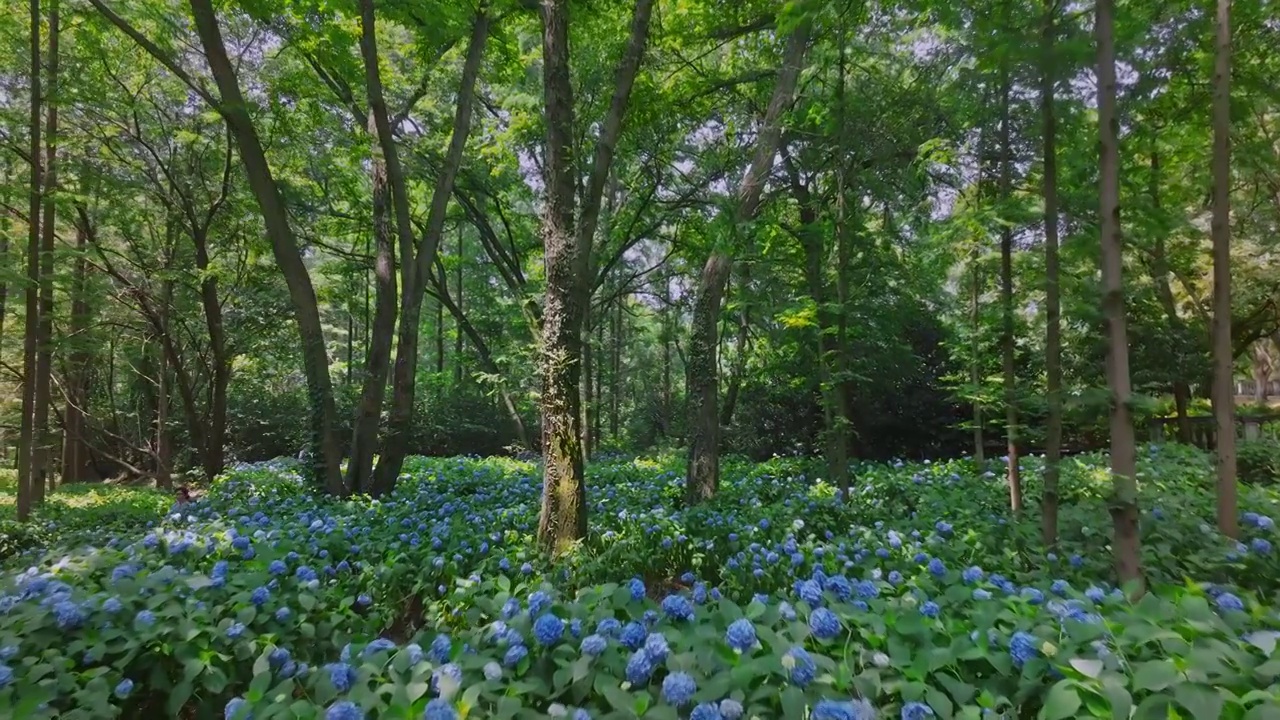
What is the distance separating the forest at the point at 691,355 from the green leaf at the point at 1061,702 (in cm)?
2

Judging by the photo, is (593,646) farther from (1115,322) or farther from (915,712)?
(1115,322)

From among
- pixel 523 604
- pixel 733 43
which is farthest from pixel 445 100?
pixel 523 604

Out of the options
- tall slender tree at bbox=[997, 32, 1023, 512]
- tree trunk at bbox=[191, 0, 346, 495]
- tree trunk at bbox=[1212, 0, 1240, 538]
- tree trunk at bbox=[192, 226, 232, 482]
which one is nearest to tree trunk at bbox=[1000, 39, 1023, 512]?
tall slender tree at bbox=[997, 32, 1023, 512]

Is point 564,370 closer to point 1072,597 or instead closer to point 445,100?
point 1072,597

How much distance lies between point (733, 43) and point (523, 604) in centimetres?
849

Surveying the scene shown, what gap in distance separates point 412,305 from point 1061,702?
6.68m

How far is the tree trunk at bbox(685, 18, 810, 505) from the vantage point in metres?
6.24

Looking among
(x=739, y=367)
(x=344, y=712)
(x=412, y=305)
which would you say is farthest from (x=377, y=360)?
(x=344, y=712)

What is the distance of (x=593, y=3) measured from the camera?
618 centimetres

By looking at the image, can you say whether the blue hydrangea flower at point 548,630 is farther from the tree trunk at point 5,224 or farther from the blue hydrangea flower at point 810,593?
the tree trunk at point 5,224

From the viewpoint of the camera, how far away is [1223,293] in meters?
2.89

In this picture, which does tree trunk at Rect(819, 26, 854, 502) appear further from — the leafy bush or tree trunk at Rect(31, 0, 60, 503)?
tree trunk at Rect(31, 0, 60, 503)

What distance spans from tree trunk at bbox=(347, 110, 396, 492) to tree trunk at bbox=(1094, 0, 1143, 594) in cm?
616

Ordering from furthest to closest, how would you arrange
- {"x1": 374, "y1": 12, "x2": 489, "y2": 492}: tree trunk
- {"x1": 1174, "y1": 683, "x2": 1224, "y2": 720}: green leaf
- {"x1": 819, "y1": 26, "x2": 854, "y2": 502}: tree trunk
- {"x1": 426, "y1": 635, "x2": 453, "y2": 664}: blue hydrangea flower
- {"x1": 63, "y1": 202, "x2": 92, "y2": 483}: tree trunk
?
{"x1": 63, "y1": 202, "x2": 92, "y2": 483}: tree trunk → {"x1": 374, "y1": 12, "x2": 489, "y2": 492}: tree trunk → {"x1": 819, "y1": 26, "x2": 854, "y2": 502}: tree trunk → {"x1": 426, "y1": 635, "x2": 453, "y2": 664}: blue hydrangea flower → {"x1": 1174, "y1": 683, "x2": 1224, "y2": 720}: green leaf
